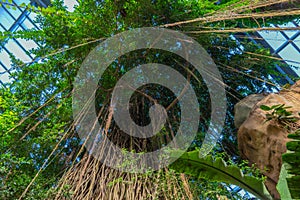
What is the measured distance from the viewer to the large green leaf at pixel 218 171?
1551 mm

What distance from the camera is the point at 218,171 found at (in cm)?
161

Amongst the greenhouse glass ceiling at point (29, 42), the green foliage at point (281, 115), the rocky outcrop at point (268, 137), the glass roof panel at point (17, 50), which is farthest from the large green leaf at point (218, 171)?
the glass roof panel at point (17, 50)

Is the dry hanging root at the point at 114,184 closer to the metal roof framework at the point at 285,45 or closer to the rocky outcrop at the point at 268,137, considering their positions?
the rocky outcrop at the point at 268,137

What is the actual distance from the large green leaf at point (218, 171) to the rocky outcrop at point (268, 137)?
498 millimetres

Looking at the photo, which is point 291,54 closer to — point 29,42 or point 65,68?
point 65,68

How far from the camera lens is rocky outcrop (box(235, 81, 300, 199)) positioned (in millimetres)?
2111

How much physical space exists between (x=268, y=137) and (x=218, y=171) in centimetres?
71

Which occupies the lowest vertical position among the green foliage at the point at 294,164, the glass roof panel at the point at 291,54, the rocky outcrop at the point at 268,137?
the green foliage at the point at 294,164

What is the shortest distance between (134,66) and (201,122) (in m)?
0.70

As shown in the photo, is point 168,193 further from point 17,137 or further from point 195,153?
point 17,137


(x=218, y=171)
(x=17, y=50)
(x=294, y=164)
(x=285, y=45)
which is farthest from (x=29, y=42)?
(x=294, y=164)

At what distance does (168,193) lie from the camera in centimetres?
184

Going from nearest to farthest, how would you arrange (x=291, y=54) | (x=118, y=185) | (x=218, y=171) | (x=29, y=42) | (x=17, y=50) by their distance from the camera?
(x=218, y=171), (x=118, y=185), (x=291, y=54), (x=29, y=42), (x=17, y=50)

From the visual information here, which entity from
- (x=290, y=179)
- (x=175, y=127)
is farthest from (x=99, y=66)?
(x=290, y=179)
